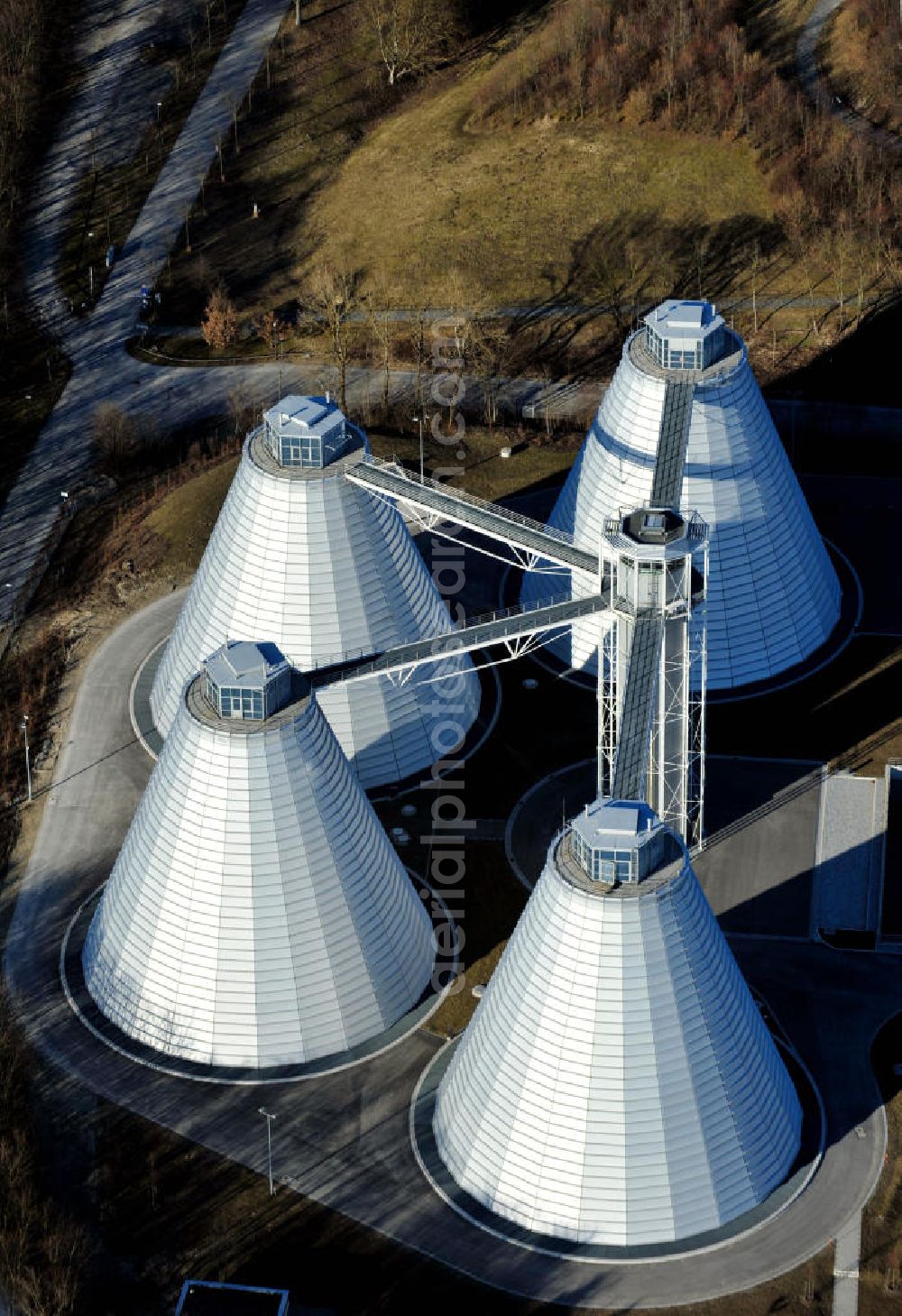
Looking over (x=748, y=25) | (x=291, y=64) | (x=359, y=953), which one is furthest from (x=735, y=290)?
(x=359, y=953)

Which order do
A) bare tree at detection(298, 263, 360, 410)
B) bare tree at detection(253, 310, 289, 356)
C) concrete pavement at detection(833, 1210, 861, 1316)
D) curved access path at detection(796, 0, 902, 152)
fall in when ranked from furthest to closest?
curved access path at detection(796, 0, 902, 152) → bare tree at detection(253, 310, 289, 356) → bare tree at detection(298, 263, 360, 410) → concrete pavement at detection(833, 1210, 861, 1316)

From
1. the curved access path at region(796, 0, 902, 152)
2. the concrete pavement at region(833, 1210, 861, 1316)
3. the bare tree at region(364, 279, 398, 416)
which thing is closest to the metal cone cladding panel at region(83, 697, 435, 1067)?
the concrete pavement at region(833, 1210, 861, 1316)

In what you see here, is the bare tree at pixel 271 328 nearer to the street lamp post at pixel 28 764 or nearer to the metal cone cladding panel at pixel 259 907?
the street lamp post at pixel 28 764

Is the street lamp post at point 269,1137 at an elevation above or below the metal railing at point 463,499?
below

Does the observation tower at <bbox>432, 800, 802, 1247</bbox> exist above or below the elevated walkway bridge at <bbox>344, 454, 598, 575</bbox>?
below

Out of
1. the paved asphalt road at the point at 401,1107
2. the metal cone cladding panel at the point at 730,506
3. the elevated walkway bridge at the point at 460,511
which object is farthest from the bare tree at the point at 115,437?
the paved asphalt road at the point at 401,1107

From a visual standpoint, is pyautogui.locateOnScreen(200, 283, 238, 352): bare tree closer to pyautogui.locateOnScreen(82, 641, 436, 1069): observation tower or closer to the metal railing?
the metal railing

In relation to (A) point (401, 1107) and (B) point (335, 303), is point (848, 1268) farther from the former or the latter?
(B) point (335, 303)
